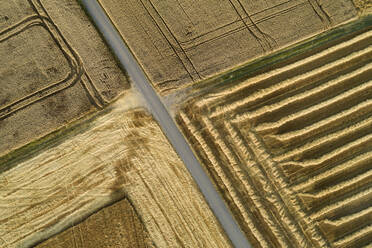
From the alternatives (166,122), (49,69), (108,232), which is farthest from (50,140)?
(166,122)

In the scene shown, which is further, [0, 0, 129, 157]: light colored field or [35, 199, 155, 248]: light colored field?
[0, 0, 129, 157]: light colored field

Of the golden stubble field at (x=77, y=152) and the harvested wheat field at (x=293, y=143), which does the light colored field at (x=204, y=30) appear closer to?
the harvested wheat field at (x=293, y=143)

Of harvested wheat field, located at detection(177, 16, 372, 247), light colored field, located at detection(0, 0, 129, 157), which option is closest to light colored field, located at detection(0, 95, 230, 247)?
light colored field, located at detection(0, 0, 129, 157)

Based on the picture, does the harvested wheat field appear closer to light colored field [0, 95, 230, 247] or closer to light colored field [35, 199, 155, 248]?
light colored field [0, 95, 230, 247]

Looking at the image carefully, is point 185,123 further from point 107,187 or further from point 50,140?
point 50,140

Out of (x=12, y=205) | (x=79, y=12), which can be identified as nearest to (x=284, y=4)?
(x=79, y=12)

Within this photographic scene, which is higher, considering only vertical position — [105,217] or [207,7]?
[207,7]

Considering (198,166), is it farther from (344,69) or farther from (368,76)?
(368,76)
